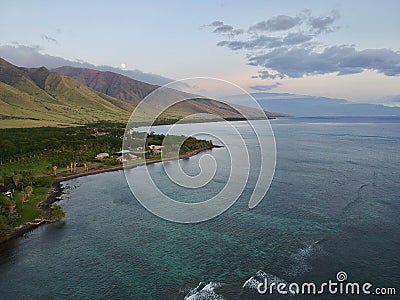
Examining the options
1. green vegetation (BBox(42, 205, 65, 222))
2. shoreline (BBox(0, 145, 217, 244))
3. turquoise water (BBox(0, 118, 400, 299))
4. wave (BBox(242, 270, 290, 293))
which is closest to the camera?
wave (BBox(242, 270, 290, 293))

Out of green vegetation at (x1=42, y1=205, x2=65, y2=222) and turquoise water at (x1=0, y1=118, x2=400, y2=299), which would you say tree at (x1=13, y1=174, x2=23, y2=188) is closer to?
turquoise water at (x1=0, y1=118, x2=400, y2=299)

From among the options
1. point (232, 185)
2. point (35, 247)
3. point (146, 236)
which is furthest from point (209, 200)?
point (35, 247)

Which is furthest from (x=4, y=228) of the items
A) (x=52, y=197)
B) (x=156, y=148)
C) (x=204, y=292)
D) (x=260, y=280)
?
(x=156, y=148)

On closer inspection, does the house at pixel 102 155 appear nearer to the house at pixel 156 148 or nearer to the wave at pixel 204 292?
the house at pixel 156 148

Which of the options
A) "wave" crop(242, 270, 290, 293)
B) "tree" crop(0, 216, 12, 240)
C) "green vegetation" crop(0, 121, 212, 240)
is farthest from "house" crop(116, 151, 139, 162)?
"wave" crop(242, 270, 290, 293)

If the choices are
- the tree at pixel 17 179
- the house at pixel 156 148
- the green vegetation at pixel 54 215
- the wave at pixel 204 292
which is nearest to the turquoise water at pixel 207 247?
the wave at pixel 204 292

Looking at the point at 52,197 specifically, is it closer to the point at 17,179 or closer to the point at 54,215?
the point at 17,179

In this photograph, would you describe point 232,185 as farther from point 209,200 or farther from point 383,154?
point 383,154
